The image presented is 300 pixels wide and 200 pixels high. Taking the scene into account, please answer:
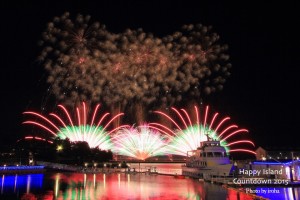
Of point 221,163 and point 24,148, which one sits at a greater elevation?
point 24,148

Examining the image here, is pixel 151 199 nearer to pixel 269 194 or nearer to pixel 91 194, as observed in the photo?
pixel 91 194

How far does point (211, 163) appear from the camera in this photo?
48188 millimetres

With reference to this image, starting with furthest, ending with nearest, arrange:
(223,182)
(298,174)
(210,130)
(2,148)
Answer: (2,148) < (210,130) < (298,174) < (223,182)

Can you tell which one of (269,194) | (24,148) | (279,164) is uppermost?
(24,148)

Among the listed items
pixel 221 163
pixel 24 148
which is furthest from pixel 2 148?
pixel 221 163

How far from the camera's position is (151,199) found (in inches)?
1196

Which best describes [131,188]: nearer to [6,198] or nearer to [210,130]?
[6,198]

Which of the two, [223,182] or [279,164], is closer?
[223,182]

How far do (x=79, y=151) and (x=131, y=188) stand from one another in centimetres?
3756

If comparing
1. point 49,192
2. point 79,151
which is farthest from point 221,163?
point 79,151

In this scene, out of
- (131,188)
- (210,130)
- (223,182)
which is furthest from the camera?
(210,130)

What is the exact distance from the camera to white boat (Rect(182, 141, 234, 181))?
1800 inches

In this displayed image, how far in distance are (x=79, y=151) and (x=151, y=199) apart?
150 ft

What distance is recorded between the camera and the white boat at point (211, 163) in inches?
1800
